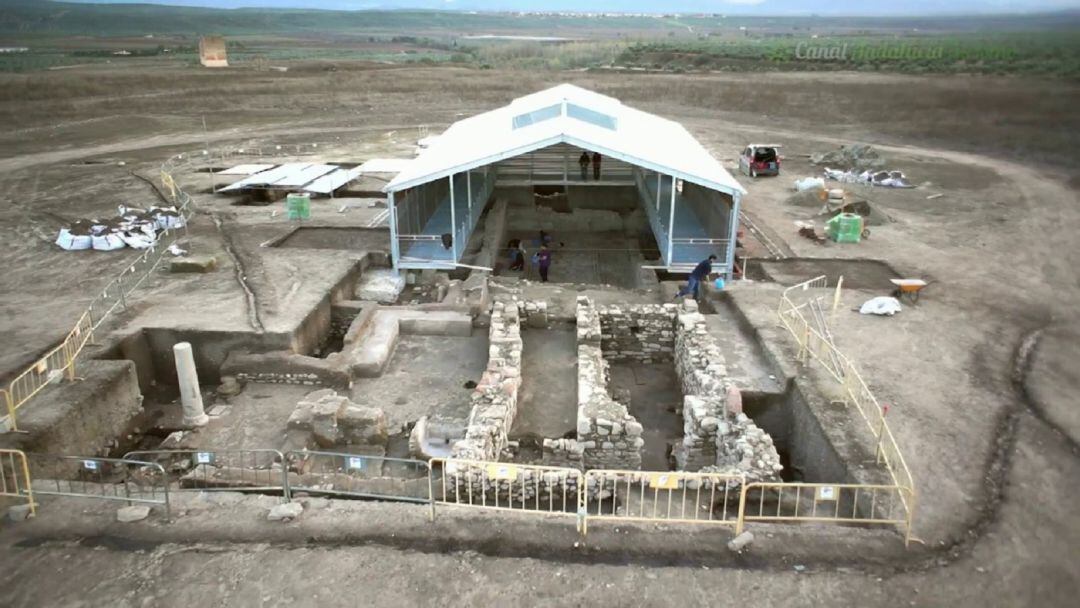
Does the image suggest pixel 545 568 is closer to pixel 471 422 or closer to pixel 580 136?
pixel 471 422

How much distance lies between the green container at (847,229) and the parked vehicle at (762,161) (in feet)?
32.7

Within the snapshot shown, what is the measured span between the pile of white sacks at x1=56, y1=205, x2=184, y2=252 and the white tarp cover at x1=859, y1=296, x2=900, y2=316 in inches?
755

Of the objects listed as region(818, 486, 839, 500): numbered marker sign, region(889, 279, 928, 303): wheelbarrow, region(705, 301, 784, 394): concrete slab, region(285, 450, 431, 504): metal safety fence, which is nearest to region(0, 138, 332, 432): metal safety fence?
region(285, 450, 431, 504): metal safety fence

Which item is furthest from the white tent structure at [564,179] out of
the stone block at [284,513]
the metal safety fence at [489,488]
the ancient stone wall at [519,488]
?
the stone block at [284,513]

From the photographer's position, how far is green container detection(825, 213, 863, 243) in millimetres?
22359

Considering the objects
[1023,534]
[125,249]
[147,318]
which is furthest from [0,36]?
[1023,534]

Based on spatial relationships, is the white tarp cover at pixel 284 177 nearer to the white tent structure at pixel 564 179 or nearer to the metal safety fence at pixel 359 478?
the white tent structure at pixel 564 179

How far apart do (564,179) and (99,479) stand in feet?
60.8

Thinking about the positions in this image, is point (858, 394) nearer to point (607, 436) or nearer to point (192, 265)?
point (607, 436)

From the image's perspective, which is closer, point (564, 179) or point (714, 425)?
point (714, 425)

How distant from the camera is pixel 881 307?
16.2 metres

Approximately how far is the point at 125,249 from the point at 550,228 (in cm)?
1400

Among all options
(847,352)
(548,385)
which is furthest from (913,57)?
(548,385)

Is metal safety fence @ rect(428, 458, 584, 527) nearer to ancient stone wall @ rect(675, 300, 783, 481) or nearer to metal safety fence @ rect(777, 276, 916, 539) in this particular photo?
ancient stone wall @ rect(675, 300, 783, 481)
